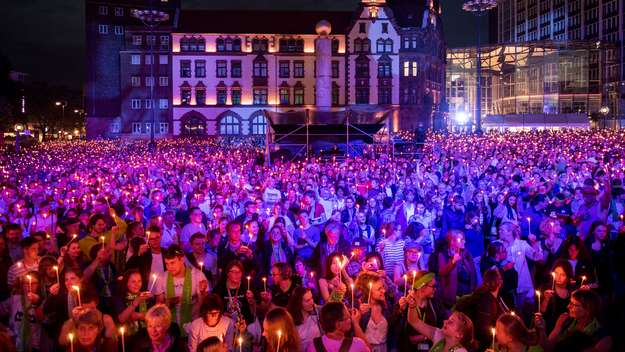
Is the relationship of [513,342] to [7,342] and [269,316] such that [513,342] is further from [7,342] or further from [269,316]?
[7,342]

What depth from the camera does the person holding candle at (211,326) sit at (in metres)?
5.74

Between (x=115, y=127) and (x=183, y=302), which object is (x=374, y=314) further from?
(x=115, y=127)

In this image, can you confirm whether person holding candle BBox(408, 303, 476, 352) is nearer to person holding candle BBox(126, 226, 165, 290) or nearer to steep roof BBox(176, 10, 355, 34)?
person holding candle BBox(126, 226, 165, 290)

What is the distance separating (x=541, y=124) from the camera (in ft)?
223

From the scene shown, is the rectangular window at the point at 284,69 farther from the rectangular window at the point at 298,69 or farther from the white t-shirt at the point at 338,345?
the white t-shirt at the point at 338,345

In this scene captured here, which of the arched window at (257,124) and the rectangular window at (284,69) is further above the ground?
the rectangular window at (284,69)

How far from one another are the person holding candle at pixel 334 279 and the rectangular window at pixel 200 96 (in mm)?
67545

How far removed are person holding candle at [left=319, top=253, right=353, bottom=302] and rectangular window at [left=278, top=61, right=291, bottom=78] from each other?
Answer: 67460mm

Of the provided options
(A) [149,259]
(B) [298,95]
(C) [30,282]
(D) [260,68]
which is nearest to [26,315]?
(C) [30,282]

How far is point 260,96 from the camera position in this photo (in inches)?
2923

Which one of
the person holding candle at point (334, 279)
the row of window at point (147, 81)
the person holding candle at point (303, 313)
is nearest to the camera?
the person holding candle at point (303, 313)

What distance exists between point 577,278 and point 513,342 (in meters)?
3.11

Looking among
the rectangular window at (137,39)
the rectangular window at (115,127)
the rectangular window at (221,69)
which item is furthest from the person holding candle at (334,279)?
the rectangular window at (115,127)

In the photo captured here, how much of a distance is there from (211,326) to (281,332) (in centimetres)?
78
